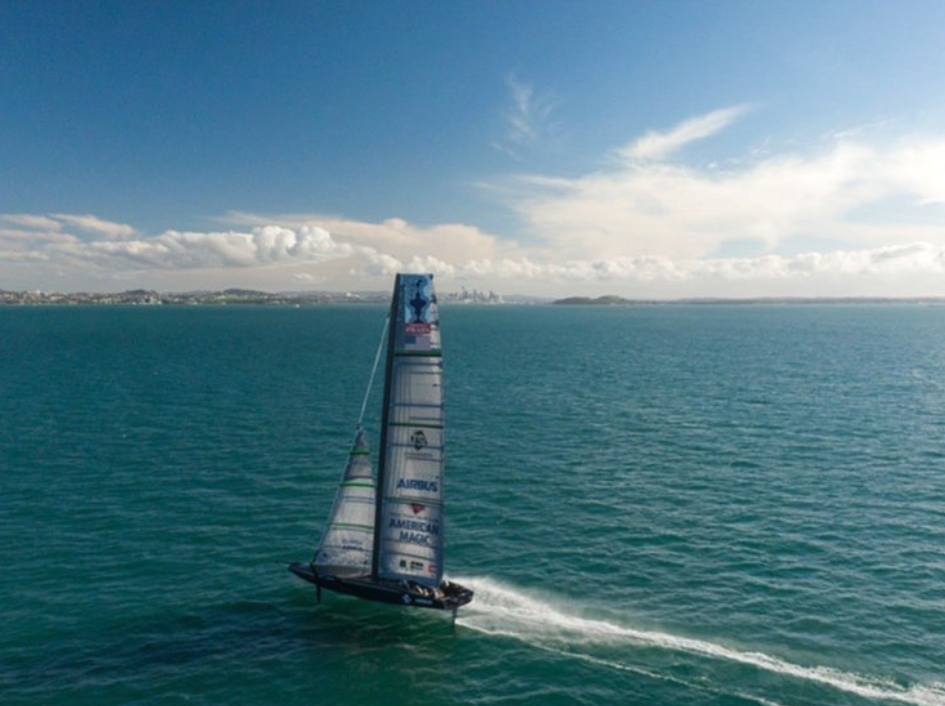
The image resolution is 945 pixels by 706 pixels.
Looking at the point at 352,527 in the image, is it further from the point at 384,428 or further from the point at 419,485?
the point at 384,428

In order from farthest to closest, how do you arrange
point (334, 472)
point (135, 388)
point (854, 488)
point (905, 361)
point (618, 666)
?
point (905, 361) < point (135, 388) < point (334, 472) < point (854, 488) < point (618, 666)

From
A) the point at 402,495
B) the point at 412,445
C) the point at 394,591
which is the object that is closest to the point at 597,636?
the point at 394,591

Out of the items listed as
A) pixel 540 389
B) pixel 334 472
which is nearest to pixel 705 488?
pixel 334 472

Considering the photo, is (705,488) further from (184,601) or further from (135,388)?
(135,388)

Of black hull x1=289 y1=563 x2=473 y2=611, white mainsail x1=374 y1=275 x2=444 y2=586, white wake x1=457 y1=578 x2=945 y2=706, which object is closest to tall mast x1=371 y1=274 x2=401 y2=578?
white mainsail x1=374 y1=275 x2=444 y2=586

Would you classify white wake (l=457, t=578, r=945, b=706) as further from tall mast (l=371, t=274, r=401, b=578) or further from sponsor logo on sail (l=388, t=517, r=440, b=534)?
tall mast (l=371, t=274, r=401, b=578)
